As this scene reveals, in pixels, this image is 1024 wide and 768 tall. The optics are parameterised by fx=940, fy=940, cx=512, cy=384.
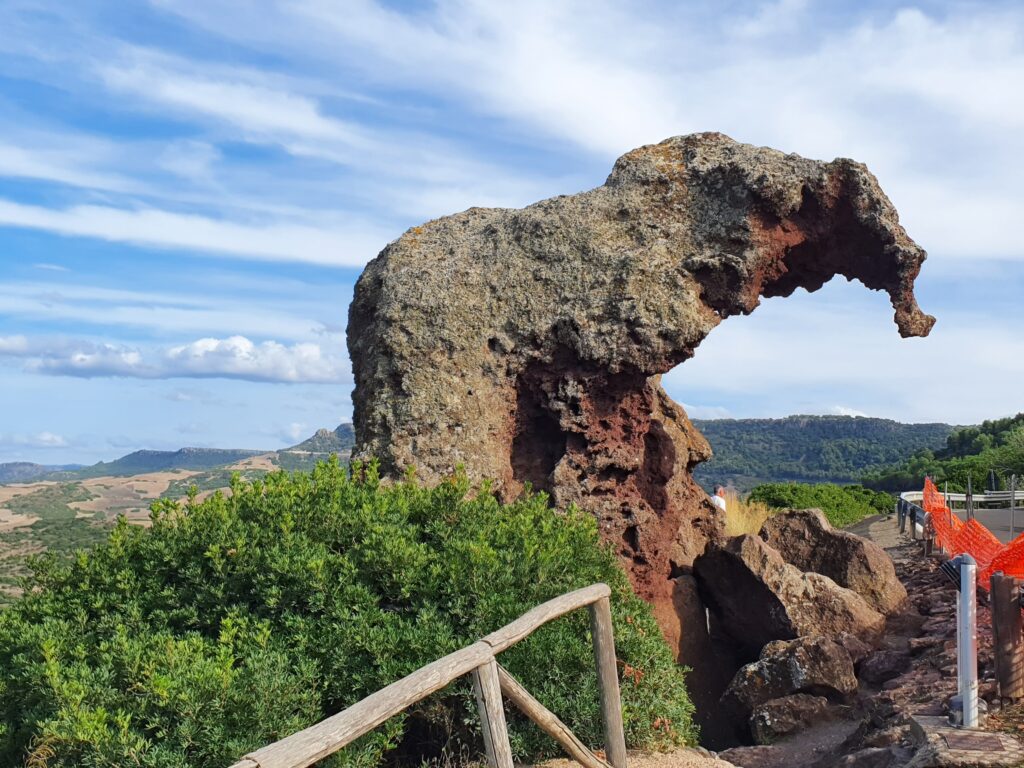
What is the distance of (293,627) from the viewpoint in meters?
6.48

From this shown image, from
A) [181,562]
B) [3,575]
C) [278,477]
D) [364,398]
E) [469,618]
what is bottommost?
[3,575]

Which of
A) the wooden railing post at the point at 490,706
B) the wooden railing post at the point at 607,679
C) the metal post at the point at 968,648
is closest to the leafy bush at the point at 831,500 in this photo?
the metal post at the point at 968,648

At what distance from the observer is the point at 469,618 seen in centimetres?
676

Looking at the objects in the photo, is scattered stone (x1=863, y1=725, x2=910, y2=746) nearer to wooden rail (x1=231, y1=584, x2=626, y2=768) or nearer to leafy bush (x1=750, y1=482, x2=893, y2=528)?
wooden rail (x1=231, y1=584, x2=626, y2=768)

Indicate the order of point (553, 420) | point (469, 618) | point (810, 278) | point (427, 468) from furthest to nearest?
point (810, 278)
point (553, 420)
point (427, 468)
point (469, 618)

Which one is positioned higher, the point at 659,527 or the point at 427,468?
the point at 427,468

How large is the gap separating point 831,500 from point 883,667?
20.2 meters

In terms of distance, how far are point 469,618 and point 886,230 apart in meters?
7.75

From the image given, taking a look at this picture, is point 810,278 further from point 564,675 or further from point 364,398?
point 564,675

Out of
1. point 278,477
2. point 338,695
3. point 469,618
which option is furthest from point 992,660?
point 278,477

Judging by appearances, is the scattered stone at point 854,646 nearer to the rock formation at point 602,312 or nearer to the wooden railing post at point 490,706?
the rock formation at point 602,312

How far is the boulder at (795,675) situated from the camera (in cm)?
970

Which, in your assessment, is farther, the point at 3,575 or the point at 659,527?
the point at 3,575

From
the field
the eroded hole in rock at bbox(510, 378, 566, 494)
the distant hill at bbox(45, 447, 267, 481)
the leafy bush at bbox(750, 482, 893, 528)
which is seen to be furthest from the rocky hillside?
the distant hill at bbox(45, 447, 267, 481)
